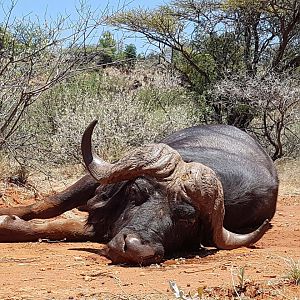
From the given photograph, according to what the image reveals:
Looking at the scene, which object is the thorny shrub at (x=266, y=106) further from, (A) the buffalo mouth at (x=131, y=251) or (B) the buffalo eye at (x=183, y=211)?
(A) the buffalo mouth at (x=131, y=251)

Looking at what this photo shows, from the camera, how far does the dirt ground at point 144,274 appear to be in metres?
4.00

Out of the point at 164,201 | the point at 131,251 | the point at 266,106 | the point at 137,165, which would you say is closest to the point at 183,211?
the point at 164,201

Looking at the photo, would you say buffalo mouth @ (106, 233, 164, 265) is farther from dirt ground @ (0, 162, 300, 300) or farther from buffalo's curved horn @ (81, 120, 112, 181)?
buffalo's curved horn @ (81, 120, 112, 181)

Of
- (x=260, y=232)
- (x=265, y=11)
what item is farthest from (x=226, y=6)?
(x=260, y=232)

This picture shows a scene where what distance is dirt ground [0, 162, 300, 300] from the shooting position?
13.1 feet

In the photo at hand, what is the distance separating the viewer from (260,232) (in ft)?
19.8

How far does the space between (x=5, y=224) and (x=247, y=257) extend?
207 centimetres

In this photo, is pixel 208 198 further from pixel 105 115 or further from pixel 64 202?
pixel 105 115

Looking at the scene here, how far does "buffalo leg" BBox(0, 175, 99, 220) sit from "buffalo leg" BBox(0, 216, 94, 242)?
19.6 inches

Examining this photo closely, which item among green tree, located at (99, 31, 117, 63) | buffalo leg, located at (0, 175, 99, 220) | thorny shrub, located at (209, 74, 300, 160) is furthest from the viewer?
thorny shrub, located at (209, 74, 300, 160)

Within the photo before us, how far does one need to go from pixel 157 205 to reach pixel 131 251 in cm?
61

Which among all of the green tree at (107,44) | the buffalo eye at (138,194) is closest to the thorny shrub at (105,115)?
the green tree at (107,44)

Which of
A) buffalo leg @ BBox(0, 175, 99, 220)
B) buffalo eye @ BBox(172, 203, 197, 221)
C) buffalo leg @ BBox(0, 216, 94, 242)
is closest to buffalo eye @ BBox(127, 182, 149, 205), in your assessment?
buffalo eye @ BBox(172, 203, 197, 221)

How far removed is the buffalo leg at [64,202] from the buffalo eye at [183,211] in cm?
150
